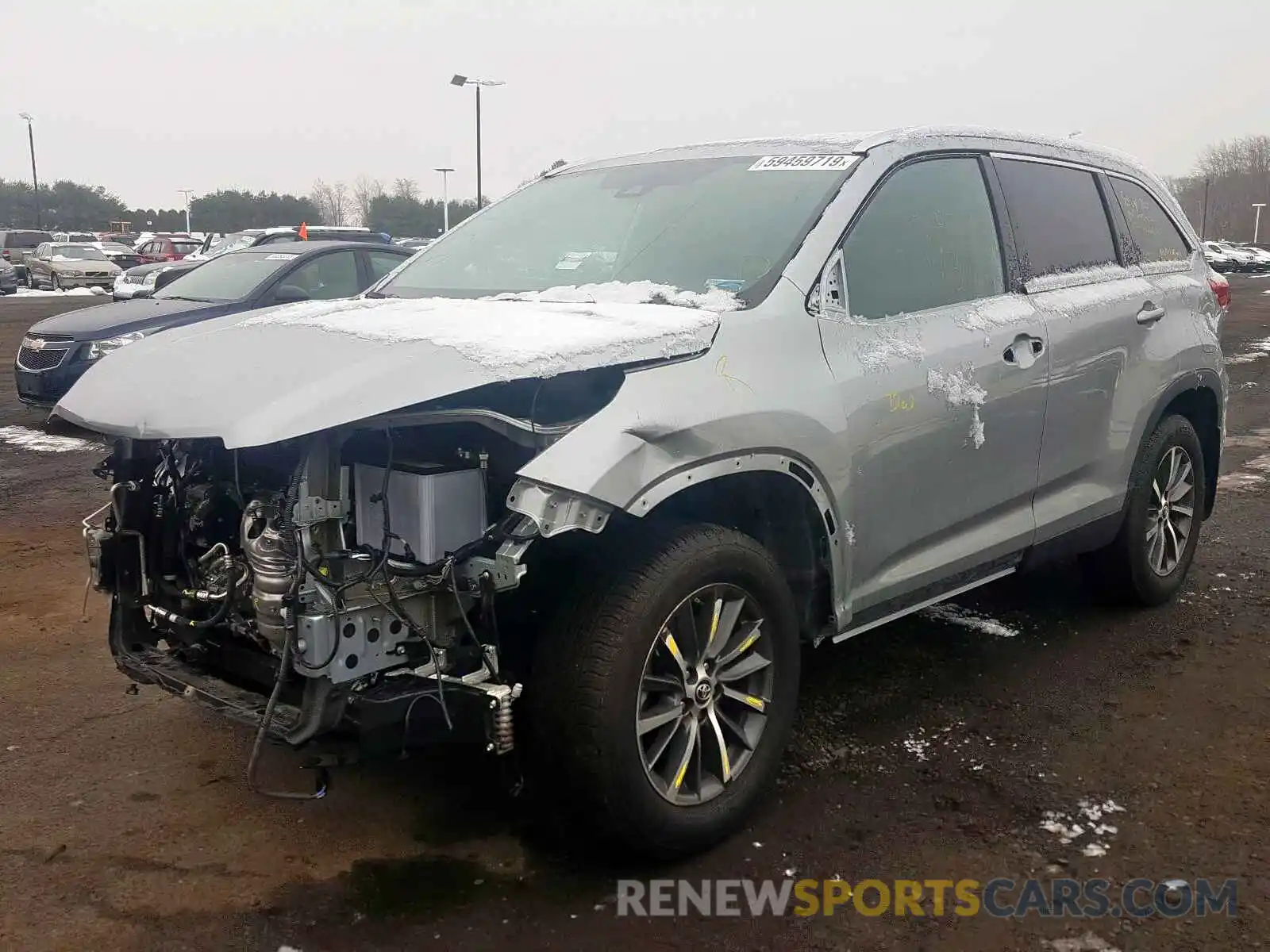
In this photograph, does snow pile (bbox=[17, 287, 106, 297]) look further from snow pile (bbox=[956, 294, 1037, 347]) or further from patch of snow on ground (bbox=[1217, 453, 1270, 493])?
snow pile (bbox=[956, 294, 1037, 347])

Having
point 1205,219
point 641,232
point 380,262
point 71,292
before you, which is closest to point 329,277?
point 380,262

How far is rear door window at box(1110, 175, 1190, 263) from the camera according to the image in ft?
16.1

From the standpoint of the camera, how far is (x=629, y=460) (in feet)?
9.04

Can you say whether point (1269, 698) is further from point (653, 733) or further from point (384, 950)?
point (384, 950)

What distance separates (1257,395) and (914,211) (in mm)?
10277

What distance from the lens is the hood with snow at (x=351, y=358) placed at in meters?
2.61

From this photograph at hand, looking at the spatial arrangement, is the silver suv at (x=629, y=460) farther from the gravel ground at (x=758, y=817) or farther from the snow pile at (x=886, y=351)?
the gravel ground at (x=758, y=817)

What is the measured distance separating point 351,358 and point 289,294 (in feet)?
26.0

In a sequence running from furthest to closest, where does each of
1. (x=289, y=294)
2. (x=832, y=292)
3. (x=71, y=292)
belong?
(x=71, y=292) < (x=289, y=294) < (x=832, y=292)

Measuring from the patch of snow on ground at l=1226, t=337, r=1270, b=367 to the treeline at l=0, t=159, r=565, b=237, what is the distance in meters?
44.9

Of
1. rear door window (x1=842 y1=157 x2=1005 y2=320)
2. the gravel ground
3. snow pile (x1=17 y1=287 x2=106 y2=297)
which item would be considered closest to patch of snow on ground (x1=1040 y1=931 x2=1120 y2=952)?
the gravel ground

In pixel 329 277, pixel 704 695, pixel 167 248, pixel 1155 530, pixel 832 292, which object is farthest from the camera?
pixel 167 248

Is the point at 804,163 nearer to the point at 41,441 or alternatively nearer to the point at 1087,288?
the point at 1087,288

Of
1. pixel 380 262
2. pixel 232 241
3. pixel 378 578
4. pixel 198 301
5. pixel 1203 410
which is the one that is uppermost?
pixel 232 241
